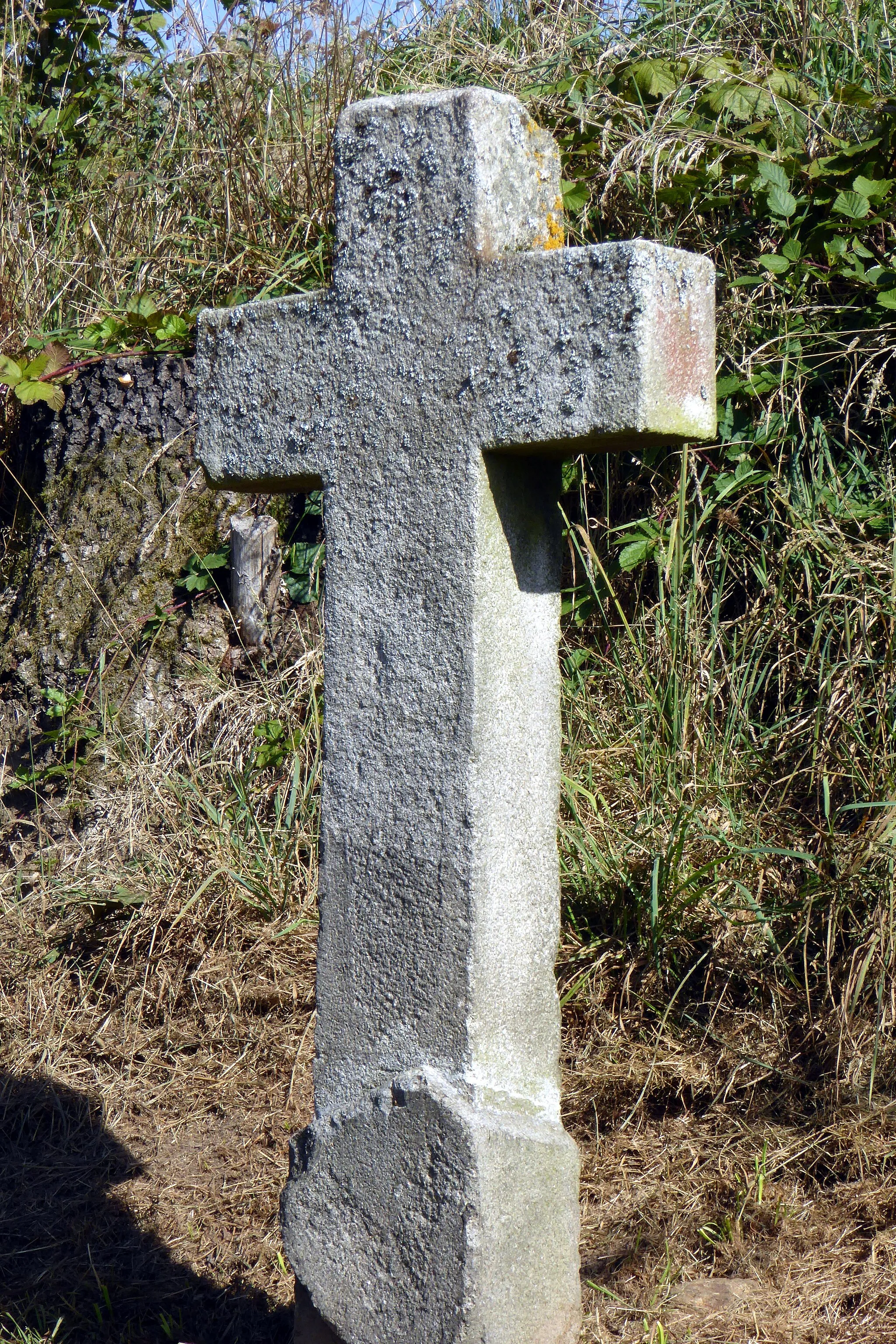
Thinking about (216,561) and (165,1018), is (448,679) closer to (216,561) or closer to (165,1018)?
(165,1018)

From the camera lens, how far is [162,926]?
325 centimetres

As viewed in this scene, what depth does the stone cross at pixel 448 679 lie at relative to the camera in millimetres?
1602

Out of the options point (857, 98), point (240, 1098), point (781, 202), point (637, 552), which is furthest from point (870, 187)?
point (240, 1098)

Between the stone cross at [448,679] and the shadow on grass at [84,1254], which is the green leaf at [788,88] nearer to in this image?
the stone cross at [448,679]

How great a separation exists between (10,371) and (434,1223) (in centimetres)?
335

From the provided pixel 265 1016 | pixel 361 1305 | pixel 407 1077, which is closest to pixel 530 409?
pixel 407 1077

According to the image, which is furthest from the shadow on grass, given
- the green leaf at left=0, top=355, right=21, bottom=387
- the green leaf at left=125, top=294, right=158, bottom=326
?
the green leaf at left=125, top=294, right=158, bottom=326

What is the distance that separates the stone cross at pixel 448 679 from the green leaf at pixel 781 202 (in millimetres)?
1523

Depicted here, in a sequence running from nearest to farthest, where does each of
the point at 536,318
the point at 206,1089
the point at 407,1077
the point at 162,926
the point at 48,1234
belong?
the point at 536,318 → the point at 407,1077 → the point at 48,1234 → the point at 206,1089 → the point at 162,926

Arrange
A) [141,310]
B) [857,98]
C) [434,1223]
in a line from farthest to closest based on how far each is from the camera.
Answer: [141,310] → [857,98] → [434,1223]

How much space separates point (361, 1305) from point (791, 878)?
54.6 inches

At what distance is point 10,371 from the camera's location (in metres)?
4.10

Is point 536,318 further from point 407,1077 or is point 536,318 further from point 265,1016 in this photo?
point 265,1016

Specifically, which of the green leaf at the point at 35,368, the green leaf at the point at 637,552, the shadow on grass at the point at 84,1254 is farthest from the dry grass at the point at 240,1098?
the green leaf at the point at 35,368
